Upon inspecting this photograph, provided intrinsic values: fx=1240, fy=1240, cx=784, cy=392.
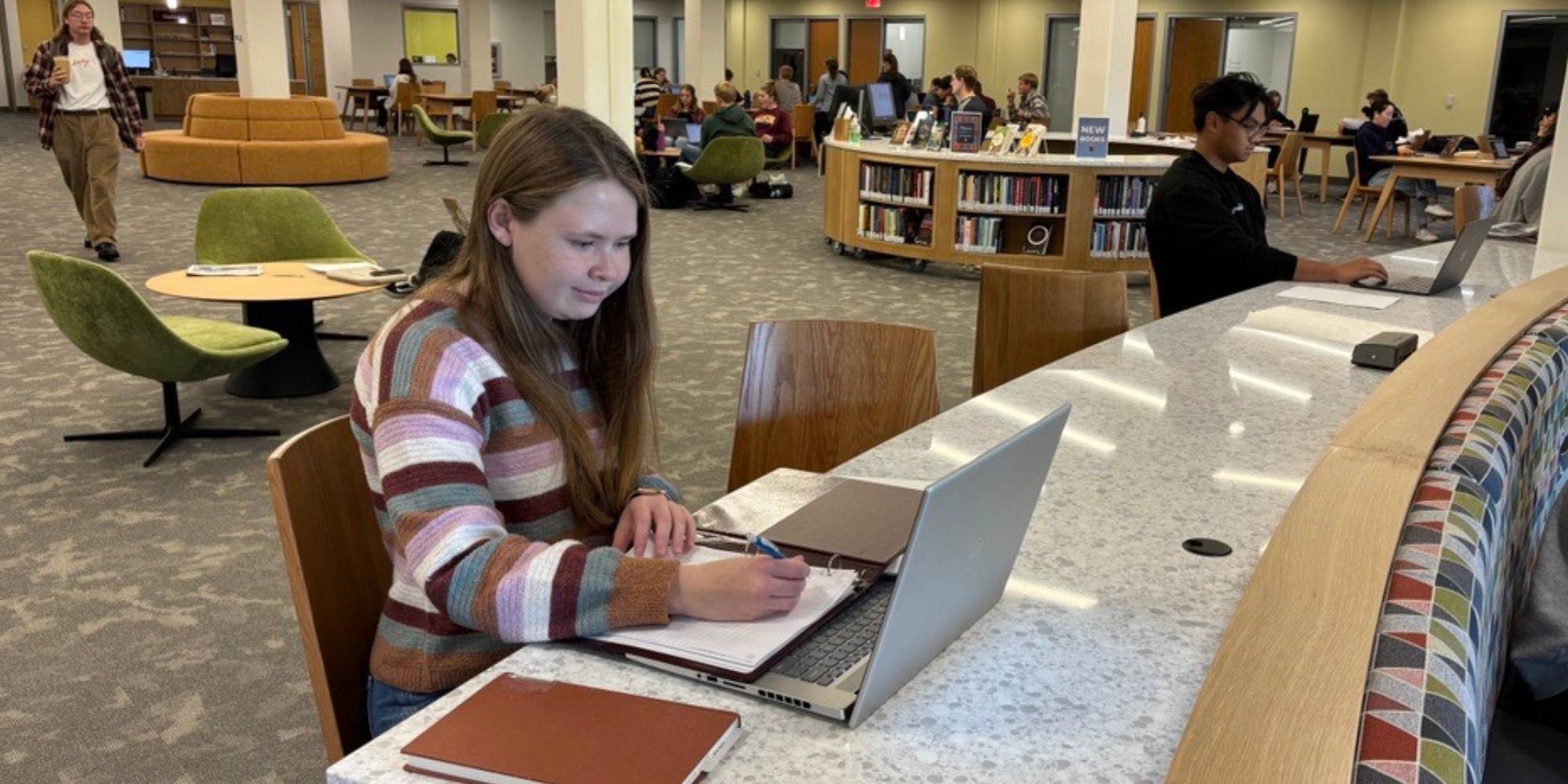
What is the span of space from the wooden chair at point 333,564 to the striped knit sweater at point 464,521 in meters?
0.09

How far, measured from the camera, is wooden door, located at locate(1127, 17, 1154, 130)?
18141 millimetres

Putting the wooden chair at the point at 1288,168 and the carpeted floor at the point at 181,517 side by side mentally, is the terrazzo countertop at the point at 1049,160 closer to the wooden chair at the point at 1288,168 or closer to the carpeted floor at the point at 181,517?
the carpeted floor at the point at 181,517

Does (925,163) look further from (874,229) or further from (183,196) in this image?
(183,196)

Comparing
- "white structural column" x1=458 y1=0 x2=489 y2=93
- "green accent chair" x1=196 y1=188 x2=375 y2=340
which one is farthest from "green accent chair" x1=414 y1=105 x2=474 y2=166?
"green accent chair" x1=196 y1=188 x2=375 y2=340

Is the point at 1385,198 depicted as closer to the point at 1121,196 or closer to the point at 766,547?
the point at 1121,196

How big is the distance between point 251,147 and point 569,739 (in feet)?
42.3


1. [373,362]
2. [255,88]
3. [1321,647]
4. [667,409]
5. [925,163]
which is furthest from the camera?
[255,88]

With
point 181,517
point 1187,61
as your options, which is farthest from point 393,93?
point 181,517

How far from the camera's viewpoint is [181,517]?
377 cm

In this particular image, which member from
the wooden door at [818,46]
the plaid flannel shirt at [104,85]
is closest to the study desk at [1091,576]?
the plaid flannel shirt at [104,85]

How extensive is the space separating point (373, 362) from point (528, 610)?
0.37 metres

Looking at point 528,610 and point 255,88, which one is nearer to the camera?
point 528,610

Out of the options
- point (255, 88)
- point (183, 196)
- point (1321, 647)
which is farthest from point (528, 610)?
point (255, 88)

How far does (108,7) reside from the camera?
16.0 m
